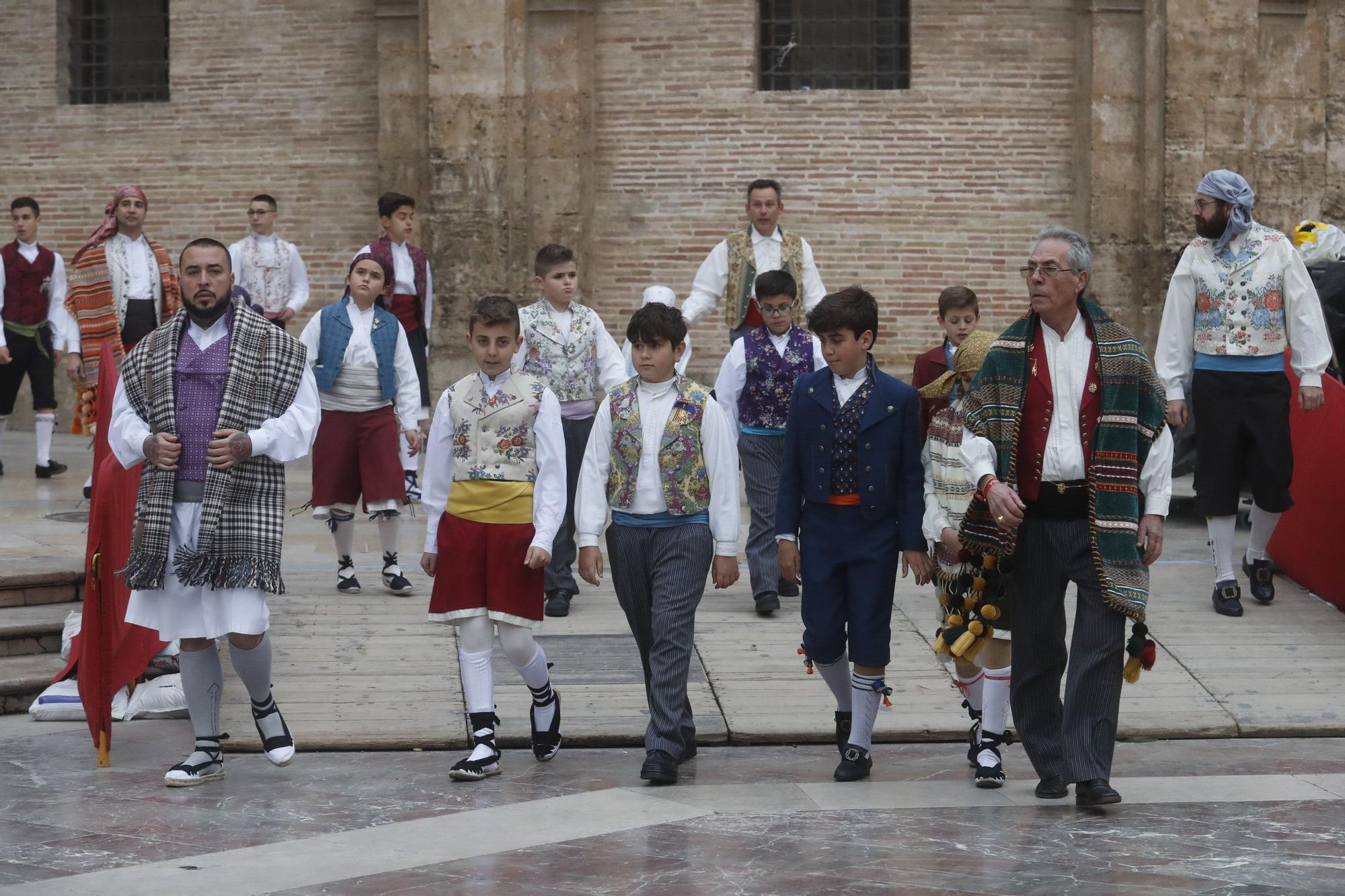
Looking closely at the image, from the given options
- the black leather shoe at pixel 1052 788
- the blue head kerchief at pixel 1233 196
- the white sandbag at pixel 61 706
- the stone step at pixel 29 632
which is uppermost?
the blue head kerchief at pixel 1233 196

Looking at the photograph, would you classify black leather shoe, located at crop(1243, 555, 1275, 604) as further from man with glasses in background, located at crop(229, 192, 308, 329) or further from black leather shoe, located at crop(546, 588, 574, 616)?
man with glasses in background, located at crop(229, 192, 308, 329)

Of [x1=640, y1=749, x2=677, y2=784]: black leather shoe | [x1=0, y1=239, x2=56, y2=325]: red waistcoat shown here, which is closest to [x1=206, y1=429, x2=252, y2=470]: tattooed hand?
[x1=640, y1=749, x2=677, y2=784]: black leather shoe

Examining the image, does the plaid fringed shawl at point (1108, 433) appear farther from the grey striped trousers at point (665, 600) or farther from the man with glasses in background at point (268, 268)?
the man with glasses in background at point (268, 268)

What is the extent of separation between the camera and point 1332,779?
634 cm

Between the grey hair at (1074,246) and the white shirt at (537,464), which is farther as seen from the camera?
the white shirt at (537,464)

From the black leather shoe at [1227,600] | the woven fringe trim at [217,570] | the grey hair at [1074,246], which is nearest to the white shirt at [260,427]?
the woven fringe trim at [217,570]

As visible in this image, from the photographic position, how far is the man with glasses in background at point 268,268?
12500 millimetres

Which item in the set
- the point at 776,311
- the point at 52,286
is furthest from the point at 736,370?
the point at 52,286

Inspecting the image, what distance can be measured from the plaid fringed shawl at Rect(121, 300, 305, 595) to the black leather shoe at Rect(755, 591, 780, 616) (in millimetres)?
2935

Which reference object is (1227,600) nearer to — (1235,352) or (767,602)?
(1235,352)

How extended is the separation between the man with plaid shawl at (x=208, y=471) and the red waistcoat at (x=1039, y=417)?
97.3 inches

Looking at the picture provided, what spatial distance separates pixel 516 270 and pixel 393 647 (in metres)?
6.92

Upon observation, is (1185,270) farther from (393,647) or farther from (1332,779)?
(393,647)

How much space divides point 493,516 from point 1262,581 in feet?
14.0
